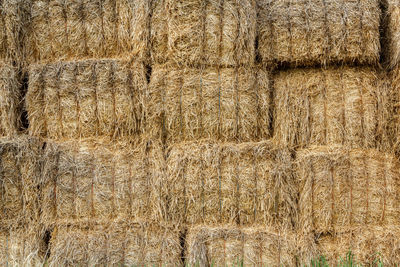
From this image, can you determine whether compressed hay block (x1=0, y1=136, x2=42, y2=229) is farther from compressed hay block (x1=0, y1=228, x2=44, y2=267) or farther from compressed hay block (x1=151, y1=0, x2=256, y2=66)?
compressed hay block (x1=151, y1=0, x2=256, y2=66)

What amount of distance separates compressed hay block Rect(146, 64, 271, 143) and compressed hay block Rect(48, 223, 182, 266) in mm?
953

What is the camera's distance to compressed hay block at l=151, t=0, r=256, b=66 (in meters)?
4.48

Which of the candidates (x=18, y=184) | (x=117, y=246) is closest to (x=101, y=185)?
(x=117, y=246)

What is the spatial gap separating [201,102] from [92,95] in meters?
1.07

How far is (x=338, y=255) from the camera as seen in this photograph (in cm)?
440

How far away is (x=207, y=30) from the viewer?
450 centimetres

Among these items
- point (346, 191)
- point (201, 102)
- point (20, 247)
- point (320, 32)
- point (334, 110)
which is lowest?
point (20, 247)

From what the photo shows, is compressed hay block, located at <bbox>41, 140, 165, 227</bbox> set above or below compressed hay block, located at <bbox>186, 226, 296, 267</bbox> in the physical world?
above

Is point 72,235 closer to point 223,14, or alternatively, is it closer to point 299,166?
point 299,166

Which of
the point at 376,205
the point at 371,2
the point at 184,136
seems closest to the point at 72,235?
the point at 184,136

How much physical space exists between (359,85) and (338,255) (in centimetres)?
166

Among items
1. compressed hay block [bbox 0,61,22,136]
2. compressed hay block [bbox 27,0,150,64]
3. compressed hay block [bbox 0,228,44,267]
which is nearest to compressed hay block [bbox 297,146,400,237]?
compressed hay block [bbox 27,0,150,64]

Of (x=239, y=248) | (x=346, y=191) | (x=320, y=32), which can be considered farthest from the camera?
(x=320, y=32)

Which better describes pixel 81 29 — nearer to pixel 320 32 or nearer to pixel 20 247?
pixel 20 247
